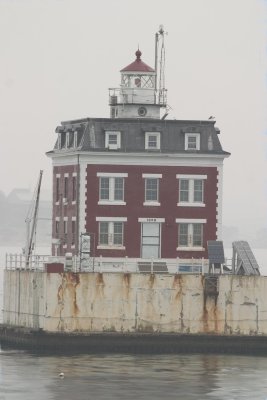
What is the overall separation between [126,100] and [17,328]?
39.6 ft

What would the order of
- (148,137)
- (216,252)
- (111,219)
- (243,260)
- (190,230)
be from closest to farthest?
1. (243,260)
2. (216,252)
3. (111,219)
4. (190,230)
5. (148,137)

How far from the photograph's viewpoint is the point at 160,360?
68.3 m

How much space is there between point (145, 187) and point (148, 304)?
21.6ft

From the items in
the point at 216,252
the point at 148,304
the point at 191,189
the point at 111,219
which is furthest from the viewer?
the point at 191,189

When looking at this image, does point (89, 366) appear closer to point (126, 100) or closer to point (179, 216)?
point (179, 216)

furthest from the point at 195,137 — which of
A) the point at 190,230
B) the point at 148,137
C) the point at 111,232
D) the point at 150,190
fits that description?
→ the point at 111,232

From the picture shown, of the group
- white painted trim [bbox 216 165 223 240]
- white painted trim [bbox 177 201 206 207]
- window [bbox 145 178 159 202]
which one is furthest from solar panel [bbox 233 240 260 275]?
window [bbox 145 178 159 202]

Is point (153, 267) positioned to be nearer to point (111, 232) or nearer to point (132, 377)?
point (111, 232)

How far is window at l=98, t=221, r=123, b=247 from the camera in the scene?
74250 millimetres

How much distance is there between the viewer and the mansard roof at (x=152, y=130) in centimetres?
7500

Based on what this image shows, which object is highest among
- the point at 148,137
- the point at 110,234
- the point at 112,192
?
the point at 148,137

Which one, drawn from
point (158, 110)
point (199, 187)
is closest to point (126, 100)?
point (158, 110)

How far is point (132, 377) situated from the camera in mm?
63281

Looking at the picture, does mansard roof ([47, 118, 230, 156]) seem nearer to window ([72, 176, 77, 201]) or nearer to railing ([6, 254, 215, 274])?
window ([72, 176, 77, 201])
